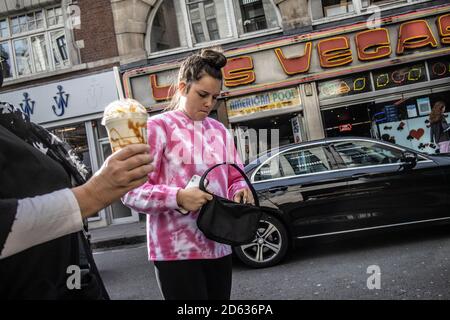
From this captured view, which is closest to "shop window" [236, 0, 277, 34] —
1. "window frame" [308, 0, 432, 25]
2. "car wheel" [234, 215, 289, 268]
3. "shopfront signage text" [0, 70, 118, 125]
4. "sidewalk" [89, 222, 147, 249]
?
"window frame" [308, 0, 432, 25]

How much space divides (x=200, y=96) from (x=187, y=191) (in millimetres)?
524

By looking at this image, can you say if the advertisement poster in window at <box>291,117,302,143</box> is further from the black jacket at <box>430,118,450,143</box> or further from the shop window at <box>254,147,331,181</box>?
the shop window at <box>254,147,331,181</box>

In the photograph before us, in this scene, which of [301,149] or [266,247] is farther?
[301,149]

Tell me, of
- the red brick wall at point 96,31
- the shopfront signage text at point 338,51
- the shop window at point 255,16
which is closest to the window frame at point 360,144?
the shopfront signage text at point 338,51

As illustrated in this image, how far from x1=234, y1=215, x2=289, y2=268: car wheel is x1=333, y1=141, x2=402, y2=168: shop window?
126 cm

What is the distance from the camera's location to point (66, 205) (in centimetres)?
98

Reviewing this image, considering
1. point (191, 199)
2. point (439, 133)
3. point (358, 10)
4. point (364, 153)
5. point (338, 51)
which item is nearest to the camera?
point (191, 199)

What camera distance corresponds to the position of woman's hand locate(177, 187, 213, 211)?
5.60 ft

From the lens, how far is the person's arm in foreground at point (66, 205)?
3.04ft

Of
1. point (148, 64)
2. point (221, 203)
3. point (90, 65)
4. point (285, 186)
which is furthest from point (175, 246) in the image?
point (90, 65)

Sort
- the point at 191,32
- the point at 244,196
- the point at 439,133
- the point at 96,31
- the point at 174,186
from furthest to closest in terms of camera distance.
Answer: the point at 96,31
the point at 191,32
the point at 439,133
the point at 244,196
the point at 174,186

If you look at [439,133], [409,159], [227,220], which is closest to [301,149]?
[409,159]

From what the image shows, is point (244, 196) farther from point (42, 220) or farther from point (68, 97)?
point (68, 97)

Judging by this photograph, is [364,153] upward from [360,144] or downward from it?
downward
